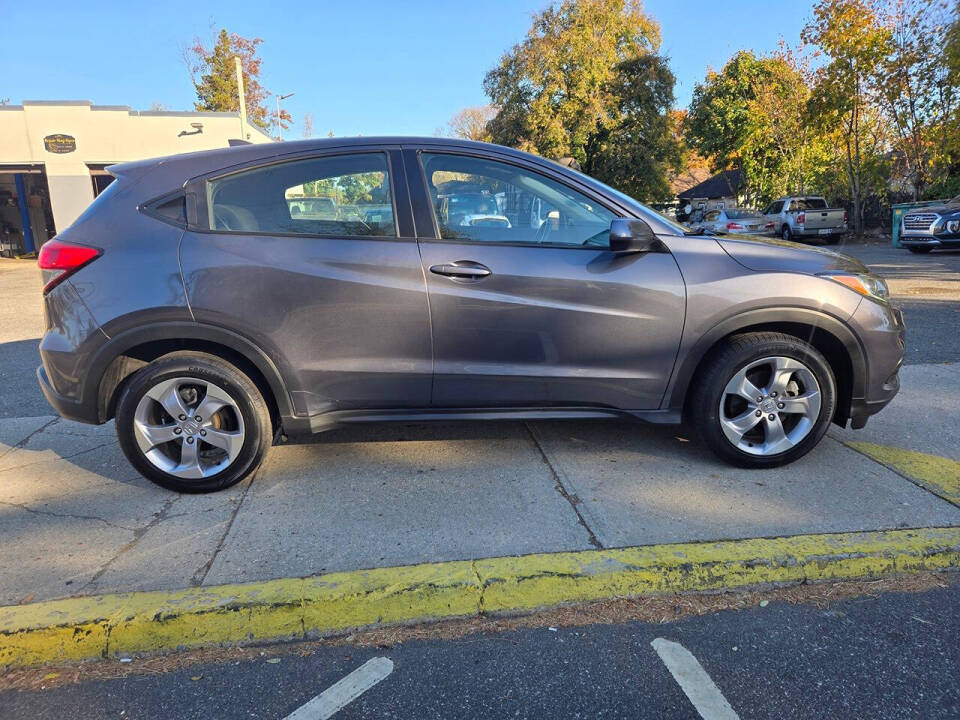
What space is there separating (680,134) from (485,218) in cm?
4846

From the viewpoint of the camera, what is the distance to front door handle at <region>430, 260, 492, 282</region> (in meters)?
3.23

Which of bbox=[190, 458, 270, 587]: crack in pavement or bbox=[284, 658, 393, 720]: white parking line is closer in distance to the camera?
bbox=[284, 658, 393, 720]: white parking line

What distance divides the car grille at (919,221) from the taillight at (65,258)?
18277mm

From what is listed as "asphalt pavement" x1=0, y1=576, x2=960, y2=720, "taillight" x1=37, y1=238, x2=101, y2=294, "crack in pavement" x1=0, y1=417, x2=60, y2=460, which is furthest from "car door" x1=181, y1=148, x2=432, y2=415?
"crack in pavement" x1=0, y1=417, x2=60, y2=460

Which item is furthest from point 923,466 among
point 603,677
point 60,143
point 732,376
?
point 60,143

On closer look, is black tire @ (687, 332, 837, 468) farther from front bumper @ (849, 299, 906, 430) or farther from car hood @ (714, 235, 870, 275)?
car hood @ (714, 235, 870, 275)

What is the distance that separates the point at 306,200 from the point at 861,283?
2.98 meters

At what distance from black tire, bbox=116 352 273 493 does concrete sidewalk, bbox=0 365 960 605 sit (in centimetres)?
11

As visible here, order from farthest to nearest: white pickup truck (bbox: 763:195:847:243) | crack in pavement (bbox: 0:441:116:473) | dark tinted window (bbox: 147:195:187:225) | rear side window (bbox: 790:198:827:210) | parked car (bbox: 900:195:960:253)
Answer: rear side window (bbox: 790:198:827:210), white pickup truck (bbox: 763:195:847:243), parked car (bbox: 900:195:960:253), crack in pavement (bbox: 0:441:116:473), dark tinted window (bbox: 147:195:187:225)

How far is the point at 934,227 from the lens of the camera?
15617 mm

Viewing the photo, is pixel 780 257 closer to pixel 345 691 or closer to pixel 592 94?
pixel 345 691

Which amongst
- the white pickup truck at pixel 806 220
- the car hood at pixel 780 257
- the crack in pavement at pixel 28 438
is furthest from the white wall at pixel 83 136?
the car hood at pixel 780 257

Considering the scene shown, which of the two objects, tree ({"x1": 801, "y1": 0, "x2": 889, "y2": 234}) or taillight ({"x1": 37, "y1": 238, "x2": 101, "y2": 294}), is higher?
tree ({"x1": 801, "y1": 0, "x2": 889, "y2": 234})

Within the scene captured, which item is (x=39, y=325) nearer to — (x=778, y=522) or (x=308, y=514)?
(x=308, y=514)
